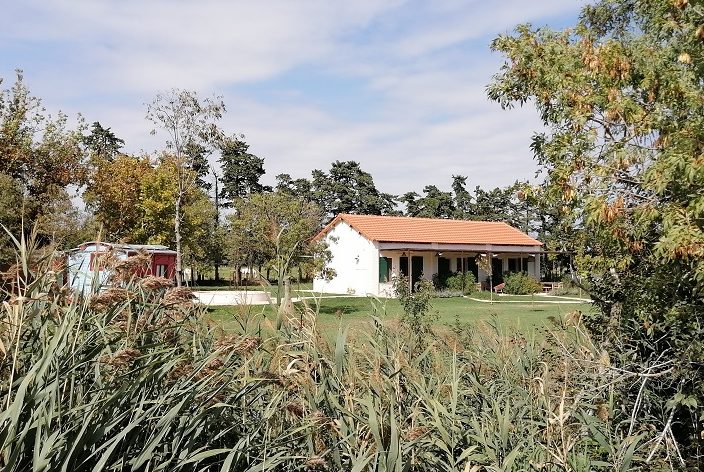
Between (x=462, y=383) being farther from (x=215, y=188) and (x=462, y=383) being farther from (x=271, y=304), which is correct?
(x=215, y=188)

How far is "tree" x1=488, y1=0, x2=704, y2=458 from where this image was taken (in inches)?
170

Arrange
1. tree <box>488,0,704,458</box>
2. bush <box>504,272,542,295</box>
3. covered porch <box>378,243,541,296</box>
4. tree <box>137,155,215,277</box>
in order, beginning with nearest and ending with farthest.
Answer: tree <box>488,0,704,458</box> → tree <box>137,155,215,277</box> → covered porch <box>378,243,541,296</box> → bush <box>504,272,542,295</box>

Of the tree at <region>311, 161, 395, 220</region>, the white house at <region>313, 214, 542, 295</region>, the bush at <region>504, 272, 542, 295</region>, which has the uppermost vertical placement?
the tree at <region>311, 161, 395, 220</region>

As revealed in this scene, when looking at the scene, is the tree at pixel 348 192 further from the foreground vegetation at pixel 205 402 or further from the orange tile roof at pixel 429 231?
the foreground vegetation at pixel 205 402

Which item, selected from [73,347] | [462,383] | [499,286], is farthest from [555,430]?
[499,286]

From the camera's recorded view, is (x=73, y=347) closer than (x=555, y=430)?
Yes

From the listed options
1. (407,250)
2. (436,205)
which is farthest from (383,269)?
(436,205)

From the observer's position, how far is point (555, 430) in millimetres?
3102

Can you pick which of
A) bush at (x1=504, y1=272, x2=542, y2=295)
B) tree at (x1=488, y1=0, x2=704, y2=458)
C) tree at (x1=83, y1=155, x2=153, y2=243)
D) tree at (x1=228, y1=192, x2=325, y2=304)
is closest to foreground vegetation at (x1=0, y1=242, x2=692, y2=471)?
tree at (x1=488, y1=0, x2=704, y2=458)

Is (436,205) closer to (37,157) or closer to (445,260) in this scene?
(445,260)

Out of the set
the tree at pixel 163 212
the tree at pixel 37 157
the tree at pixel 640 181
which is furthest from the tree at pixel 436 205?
the tree at pixel 640 181

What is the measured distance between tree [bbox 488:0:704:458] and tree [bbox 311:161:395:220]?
199 feet

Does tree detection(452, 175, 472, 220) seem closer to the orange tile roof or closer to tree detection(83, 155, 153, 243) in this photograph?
the orange tile roof

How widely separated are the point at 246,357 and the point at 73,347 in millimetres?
910
